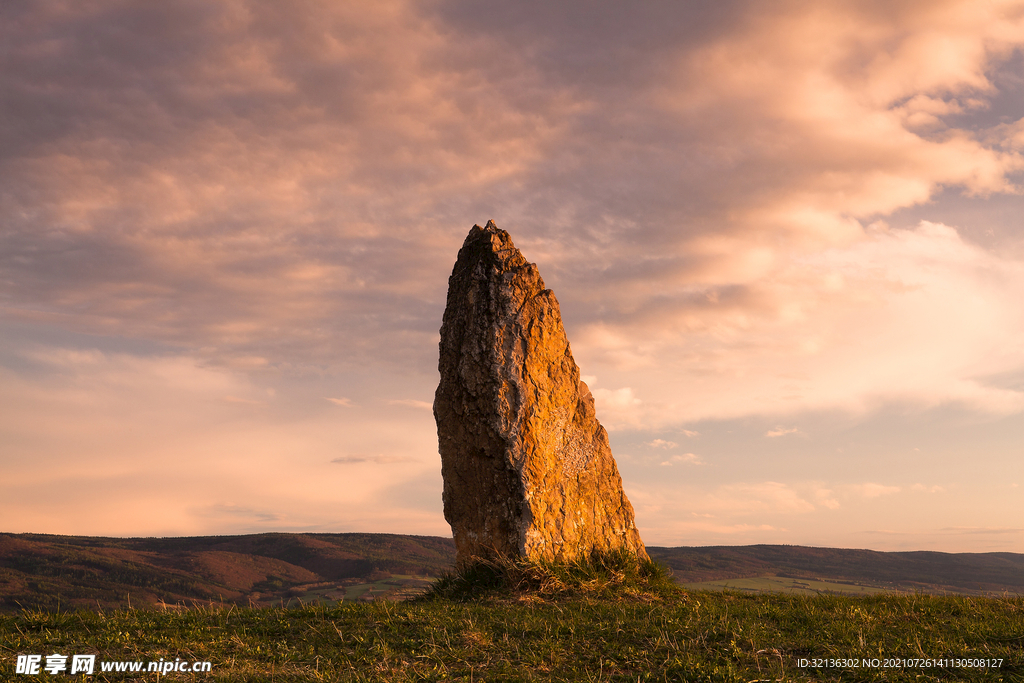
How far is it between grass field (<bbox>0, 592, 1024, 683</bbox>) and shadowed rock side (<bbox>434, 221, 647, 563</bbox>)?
7.05ft

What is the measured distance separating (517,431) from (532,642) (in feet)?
16.1

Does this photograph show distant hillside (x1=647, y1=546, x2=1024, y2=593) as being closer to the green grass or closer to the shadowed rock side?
the green grass

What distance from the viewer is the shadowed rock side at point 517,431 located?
12.8 m

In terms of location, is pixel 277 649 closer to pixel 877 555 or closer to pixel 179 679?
pixel 179 679

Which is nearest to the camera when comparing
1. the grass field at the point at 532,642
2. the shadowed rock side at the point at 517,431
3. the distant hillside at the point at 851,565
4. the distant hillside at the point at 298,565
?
the grass field at the point at 532,642

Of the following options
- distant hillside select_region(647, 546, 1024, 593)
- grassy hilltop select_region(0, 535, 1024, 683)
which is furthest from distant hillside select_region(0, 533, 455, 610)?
grassy hilltop select_region(0, 535, 1024, 683)

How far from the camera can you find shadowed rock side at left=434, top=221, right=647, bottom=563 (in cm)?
1280

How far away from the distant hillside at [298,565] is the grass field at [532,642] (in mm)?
32380

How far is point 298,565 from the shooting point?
7069cm

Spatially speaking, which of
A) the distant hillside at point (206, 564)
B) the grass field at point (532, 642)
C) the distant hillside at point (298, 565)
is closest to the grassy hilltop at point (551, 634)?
the grass field at point (532, 642)

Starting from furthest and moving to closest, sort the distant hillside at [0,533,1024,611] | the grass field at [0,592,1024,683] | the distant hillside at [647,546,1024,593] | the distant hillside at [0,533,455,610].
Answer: the distant hillside at [647,546,1024,593], the distant hillside at [0,533,1024,611], the distant hillside at [0,533,455,610], the grass field at [0,592,1024,683]

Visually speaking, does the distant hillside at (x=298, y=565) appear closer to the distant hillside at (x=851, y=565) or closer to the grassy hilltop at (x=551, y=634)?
the distant hillside at (x=851, y=565)

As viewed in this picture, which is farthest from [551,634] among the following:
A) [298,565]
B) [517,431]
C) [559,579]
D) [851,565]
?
[851,565]

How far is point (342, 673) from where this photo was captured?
754 cm
